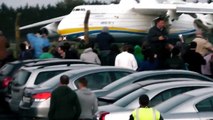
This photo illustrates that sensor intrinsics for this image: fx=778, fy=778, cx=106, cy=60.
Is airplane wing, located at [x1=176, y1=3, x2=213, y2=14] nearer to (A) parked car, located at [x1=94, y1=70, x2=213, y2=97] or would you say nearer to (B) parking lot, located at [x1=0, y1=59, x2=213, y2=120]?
(B) parking lot, located at [x1=0, y1=59, x2=213, y2=120]

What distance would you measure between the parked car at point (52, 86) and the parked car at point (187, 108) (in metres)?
3.99

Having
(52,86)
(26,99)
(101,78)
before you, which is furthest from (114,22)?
(52,86)

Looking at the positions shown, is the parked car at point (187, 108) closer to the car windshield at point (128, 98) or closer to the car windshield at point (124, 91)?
the car windshield at point (128, 98)

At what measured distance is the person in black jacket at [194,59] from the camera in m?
20.2

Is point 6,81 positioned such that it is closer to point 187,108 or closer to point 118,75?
point 118,75

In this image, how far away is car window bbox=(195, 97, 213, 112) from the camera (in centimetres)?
1195

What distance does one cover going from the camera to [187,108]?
1188cm

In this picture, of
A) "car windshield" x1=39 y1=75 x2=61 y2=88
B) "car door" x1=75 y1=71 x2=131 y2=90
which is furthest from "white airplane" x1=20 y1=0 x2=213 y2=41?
"car windshield" x1=39 y1=75 x2=61 y2=88

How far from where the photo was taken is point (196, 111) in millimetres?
11875

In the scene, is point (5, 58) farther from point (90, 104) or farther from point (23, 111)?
point (90, 104)

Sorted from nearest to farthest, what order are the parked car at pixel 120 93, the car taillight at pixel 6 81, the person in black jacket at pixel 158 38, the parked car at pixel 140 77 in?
the parked car at pixel 120 93 < the parked car at pixel 140 77 < the car taillight at pixel 6 81 < the person in black jacket at pixel 158 38

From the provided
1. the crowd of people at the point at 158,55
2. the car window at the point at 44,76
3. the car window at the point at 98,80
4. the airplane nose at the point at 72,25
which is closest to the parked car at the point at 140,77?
the car window at the point at 98,80

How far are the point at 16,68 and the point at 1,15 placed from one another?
48.6 m

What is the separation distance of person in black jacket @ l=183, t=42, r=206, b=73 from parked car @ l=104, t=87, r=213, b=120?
789 centimetres
